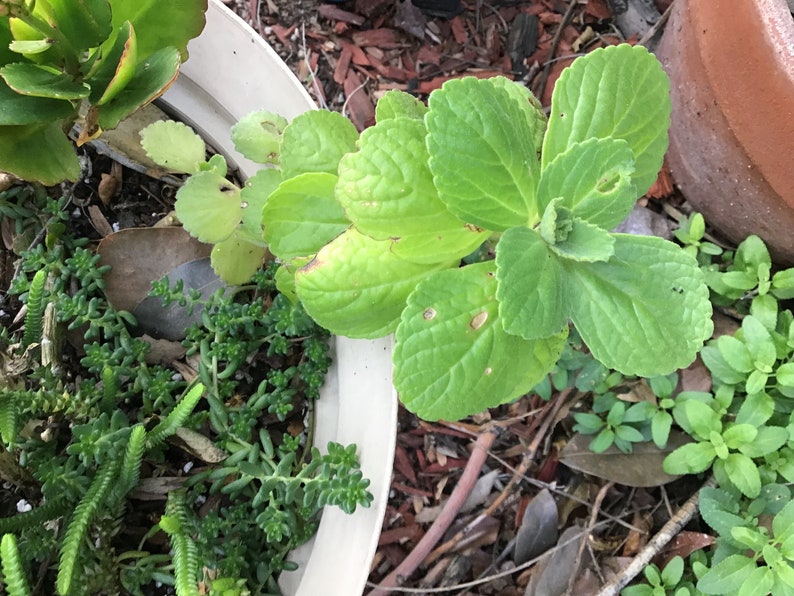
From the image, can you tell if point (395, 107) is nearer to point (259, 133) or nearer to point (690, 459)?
point (259, 133)

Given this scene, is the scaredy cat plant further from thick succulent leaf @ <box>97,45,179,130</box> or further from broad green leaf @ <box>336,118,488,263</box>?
thick succulent leaf @ <box>97,45,179,130</box>

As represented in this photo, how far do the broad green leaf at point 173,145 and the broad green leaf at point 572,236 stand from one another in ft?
1.72

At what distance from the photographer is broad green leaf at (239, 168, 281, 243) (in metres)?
0.94

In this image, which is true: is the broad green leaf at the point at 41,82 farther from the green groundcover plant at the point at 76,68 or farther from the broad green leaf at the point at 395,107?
the broad green leaf at the point at 395,107

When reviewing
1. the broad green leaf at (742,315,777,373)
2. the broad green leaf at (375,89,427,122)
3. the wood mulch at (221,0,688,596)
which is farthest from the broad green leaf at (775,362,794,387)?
the broad green leaf at (375,89,427,122)

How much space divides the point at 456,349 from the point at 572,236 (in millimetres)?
180

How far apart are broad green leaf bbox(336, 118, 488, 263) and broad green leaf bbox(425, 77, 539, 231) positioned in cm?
5

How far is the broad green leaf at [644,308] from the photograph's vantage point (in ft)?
2.51

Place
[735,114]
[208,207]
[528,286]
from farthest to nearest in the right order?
1. [735,114]
2. [208,207]
3. [528,286]

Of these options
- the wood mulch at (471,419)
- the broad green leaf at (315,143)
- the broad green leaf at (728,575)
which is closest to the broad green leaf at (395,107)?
the broad green leaf at (315,143)

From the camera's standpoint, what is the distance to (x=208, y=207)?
3.17ft

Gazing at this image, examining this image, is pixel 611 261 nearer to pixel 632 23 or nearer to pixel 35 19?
pixel 35 19

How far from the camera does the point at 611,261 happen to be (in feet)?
2.65

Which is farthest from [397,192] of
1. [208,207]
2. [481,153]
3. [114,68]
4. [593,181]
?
[114,68]
